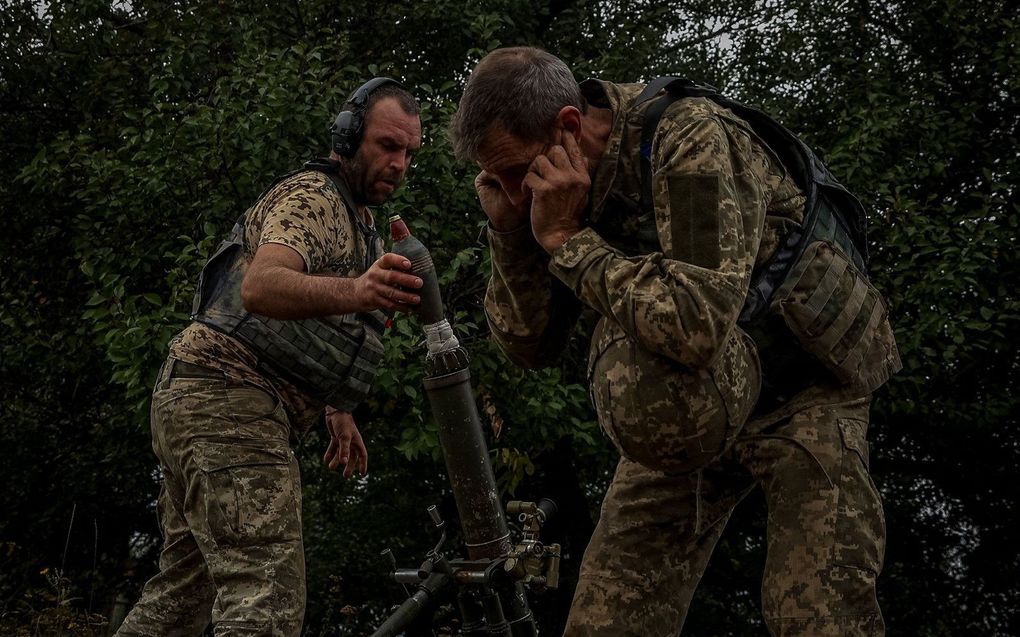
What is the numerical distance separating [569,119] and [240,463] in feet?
5.53

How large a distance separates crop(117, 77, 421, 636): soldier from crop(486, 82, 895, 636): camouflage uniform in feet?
2.53

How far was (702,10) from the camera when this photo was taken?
449 inches

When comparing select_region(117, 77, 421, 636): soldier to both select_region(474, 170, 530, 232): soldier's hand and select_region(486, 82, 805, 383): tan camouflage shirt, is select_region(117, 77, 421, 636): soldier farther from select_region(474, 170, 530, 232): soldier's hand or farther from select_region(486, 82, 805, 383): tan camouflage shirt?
select_region(486, 82, 805, 383): tan camouflage shirt

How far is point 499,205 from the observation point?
2910mm

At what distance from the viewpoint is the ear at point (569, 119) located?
2680 millimetres

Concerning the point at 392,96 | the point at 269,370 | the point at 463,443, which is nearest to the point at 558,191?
the point at 463,443

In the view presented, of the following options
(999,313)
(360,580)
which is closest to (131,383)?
(360,580)

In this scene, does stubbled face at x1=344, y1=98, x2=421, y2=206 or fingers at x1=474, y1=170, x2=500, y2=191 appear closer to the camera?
fingers at x1=474, y1=170, x2=500, y2=191

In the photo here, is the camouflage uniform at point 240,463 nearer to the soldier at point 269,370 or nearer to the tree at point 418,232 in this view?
the soldier at point 269,370

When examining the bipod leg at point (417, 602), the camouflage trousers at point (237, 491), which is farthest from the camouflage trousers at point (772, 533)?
the camouflage trousers at point (237, 491)

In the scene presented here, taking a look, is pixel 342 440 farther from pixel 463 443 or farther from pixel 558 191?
pixel 558 191

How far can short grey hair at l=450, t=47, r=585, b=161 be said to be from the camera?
2.66 metres

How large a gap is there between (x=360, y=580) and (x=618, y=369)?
8958 millimetres

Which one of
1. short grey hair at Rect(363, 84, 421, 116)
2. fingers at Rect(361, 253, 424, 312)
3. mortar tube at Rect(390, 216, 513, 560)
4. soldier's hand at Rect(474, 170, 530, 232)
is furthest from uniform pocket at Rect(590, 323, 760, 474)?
short grey hair at Rect(363, 84, 421, 116)
